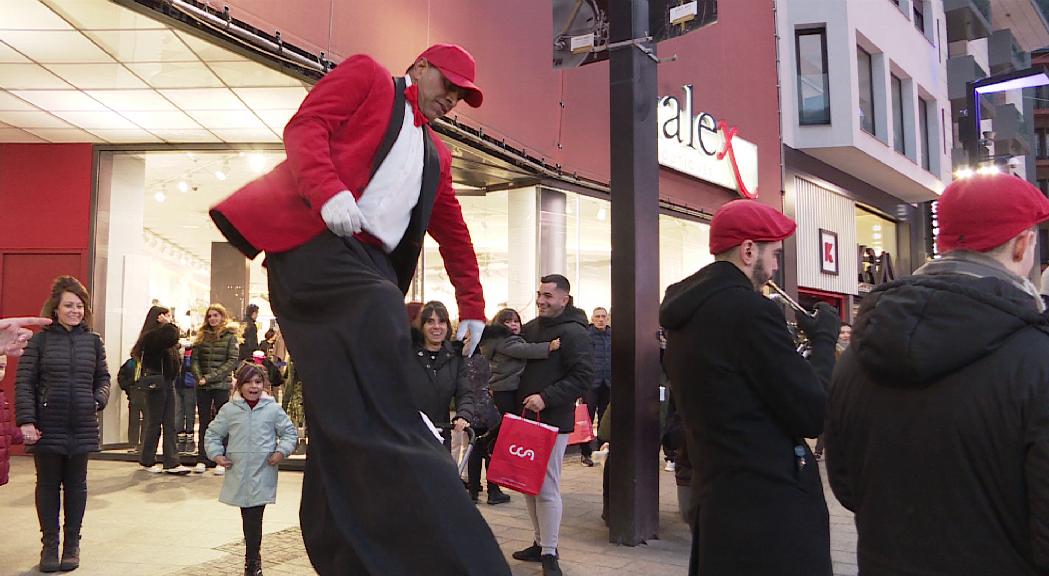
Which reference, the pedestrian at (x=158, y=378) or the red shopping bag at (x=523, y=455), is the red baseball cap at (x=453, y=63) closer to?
the red shopping bag at (x=523, y=455)

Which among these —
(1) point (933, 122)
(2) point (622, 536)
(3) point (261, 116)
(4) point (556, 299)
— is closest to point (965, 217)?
(4) point (556, 299)

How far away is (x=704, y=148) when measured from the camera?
15008mm

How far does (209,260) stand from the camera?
43.5 feet

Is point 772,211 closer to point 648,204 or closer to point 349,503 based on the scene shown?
point 349,503

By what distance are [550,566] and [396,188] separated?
11.6ft

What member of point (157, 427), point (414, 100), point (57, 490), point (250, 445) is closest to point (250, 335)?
point (157, 427)

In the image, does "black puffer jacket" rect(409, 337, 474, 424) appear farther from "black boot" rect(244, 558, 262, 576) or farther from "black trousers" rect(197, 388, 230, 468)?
"black trousers" rect(197, 388, 230, 468)

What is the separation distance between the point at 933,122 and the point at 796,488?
24.7 m

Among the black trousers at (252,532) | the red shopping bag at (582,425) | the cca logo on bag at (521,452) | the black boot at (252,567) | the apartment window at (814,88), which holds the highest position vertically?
the apartment window at (814,88)

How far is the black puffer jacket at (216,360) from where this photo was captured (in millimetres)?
9883

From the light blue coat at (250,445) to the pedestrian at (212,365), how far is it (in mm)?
4472

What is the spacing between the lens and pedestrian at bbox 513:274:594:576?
571cm

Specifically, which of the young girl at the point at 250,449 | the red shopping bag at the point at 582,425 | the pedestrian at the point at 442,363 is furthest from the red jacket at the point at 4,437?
the red shopping bag at the point at 582,425

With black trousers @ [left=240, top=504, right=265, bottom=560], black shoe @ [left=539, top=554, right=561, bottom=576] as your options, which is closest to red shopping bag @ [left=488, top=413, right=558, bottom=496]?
black shoe @ [left=539, top=554, right=561, bottom=576]
